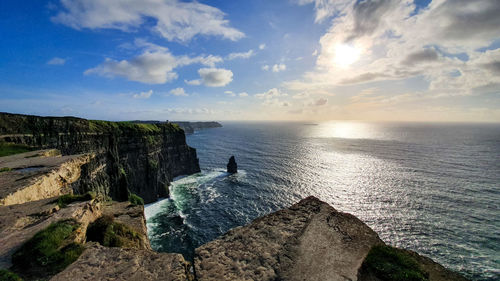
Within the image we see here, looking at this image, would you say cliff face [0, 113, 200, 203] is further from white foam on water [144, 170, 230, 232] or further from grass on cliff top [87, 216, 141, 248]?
grass on cliff top [87, 216, 141, 248]

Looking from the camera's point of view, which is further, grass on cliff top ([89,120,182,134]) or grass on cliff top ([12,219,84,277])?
grass on cliff top ([89,120,182,134])

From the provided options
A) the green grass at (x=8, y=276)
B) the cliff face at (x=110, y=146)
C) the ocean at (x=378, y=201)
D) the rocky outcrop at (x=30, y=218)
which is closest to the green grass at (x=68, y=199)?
the rocky outcrop at (x=30, y=218)

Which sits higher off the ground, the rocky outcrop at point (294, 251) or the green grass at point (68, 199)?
the green grass at point (68, 199)

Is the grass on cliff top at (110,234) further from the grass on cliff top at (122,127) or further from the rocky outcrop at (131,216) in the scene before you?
the grass on cliff top at (122,127)

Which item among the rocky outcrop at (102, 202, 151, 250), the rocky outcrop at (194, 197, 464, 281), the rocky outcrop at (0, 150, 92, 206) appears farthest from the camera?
the rocky outcrop at (102, 202, 151, 250)

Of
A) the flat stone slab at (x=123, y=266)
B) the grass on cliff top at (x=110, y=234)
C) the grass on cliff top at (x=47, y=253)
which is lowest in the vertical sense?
the grass on cliff top at (x=110, y=234)

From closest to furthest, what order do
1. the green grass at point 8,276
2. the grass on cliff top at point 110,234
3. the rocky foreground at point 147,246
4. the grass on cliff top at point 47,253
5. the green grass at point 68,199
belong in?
1. the green grass at point 8,276
2. the grass on cliff top at point 47,253
3. the rocky foreground at point 147,246
4. the grass on cliff top at point 110,234
5. the green grass at point 68,199

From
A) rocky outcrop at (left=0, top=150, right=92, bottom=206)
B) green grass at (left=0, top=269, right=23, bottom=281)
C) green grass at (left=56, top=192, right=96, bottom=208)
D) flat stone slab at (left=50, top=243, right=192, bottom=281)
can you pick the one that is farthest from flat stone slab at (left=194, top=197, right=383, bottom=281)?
rocky outcrop at (left=0, top=150, right=92, bottom=206)
